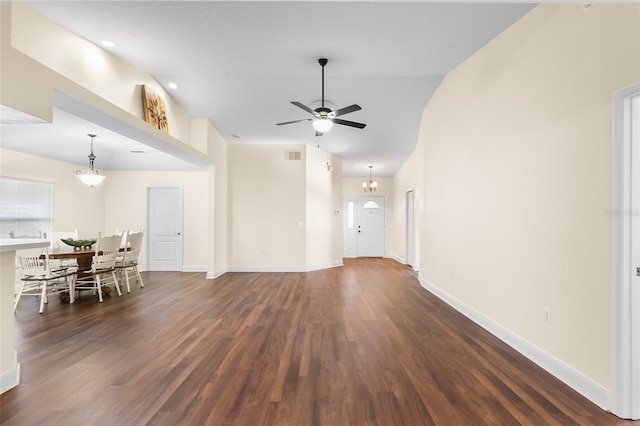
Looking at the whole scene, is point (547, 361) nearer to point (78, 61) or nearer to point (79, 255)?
point (78, 61)

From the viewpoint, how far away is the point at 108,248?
4.93m

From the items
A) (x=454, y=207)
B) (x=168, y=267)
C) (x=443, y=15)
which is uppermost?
(x=443, y=15)

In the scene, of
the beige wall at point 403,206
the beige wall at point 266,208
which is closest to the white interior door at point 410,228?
the beige wall at point 403,206

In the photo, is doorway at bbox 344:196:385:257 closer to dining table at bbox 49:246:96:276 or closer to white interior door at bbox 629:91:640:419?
dining table at bbox 49:246:96:276

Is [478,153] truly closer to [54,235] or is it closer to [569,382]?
[569,382]

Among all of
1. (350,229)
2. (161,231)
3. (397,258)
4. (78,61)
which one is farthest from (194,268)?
(397,258)

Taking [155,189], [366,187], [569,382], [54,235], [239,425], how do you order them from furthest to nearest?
[366,187]
[155,189]
[54,235]
[569,382]
[239,425]

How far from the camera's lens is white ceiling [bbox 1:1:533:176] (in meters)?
3.03

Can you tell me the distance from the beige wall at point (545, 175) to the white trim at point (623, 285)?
57 mm

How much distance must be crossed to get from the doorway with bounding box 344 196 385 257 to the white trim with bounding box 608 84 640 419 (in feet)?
28.7

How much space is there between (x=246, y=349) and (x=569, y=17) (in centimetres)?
414

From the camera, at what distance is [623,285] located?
2002 millimetres

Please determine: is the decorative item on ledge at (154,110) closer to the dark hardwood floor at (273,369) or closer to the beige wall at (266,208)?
the beige wall at (266,208)

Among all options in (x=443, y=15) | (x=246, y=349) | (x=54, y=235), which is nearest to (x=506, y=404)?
(x=246, y=349)
